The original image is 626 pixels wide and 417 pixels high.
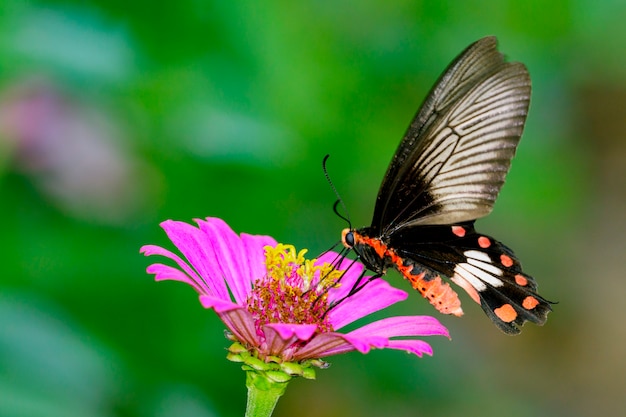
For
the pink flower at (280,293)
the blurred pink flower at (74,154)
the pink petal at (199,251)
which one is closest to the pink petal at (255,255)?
the pink flower at (280,293)

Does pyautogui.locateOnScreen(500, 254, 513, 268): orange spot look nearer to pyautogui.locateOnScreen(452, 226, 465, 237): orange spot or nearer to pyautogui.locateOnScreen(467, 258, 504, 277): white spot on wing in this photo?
pyautogui.locateOnScreen(467, 258, 504, 277): white spot on wing

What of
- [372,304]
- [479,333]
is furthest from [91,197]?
[479,333]

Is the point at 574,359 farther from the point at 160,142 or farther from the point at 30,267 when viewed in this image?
the point at 30,267

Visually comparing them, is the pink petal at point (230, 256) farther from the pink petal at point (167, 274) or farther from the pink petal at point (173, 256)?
the pink petal at point (167, 274)

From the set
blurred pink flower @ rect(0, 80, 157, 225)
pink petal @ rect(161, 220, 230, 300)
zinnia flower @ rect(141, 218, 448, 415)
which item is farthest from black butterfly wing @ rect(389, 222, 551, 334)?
blurred pink flower @ rect(0, 80, 157, 225)

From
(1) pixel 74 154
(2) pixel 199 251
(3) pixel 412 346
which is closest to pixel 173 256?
(2) pixel 199 251

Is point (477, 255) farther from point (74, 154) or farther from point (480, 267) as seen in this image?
point (74, 154)

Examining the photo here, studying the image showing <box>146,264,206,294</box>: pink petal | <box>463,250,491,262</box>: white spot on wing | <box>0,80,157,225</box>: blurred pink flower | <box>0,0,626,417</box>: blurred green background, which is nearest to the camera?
<box>146,264,206,294</box>: pink petal
